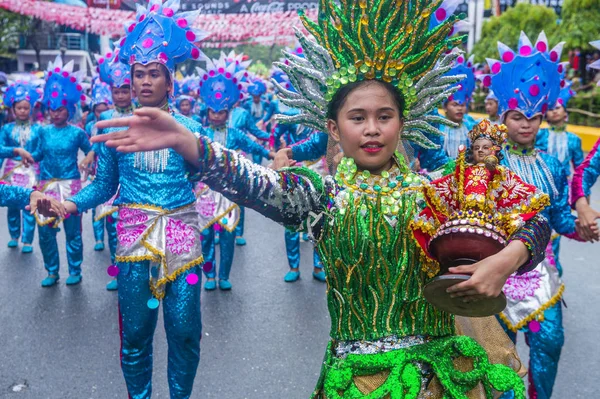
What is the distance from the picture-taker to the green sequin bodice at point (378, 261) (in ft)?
7.06

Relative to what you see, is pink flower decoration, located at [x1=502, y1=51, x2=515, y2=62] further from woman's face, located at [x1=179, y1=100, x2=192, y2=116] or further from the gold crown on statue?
woman's face, located at [x1=179, y1=100, x2=192, y2=116]

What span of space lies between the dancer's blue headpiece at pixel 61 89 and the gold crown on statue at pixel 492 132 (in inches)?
197

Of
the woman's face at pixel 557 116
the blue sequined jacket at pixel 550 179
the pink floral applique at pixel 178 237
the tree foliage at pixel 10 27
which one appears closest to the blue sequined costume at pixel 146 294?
the pink floral applique at pixel 178 237

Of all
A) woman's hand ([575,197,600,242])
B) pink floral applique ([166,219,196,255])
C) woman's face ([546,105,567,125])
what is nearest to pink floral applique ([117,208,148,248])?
pink floral applique ([166,219,196,255])

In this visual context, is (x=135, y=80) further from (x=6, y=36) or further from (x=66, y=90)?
(x=6, y=36)

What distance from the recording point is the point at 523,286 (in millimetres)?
3605

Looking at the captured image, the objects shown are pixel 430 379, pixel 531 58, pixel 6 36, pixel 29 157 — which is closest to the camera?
pixel 430 379

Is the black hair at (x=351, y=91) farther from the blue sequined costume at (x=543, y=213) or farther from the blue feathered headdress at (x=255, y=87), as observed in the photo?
the blue feathered headdress at (x=255, y=87)

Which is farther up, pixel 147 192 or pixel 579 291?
pixel 147 192

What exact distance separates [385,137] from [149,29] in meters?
2.05

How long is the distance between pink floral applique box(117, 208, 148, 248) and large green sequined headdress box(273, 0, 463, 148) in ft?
5.18

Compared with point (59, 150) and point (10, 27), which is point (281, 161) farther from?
point (10, 27)

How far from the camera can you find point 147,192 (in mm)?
3627

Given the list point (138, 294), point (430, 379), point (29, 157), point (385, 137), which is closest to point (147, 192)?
point (138, 294)
